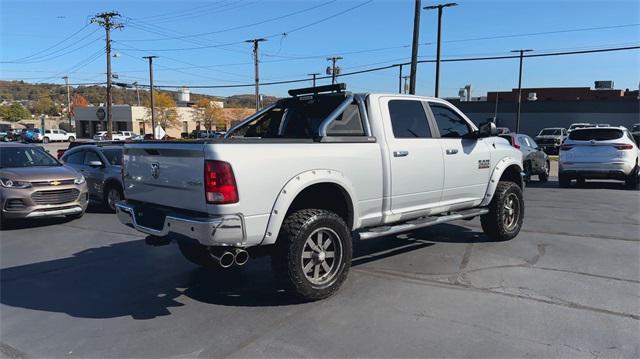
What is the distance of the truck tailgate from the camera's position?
4.33 meters

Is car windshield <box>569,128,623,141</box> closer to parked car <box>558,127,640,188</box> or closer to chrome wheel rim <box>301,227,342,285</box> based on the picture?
parked car <box>558,127,640,188</box>

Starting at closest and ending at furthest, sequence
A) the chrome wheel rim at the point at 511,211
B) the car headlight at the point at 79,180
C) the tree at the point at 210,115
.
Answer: the chrome wheel rim at the point at 511,211, the car headlight at the point at 79,180, the tree at the point at 210,115

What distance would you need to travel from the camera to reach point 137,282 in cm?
563

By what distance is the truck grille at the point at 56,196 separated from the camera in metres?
9.18

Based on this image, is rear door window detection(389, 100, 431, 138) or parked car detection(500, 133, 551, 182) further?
parked car detection(500, 133, 551, 182)

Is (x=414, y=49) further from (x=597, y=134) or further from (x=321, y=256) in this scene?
(x=321, y=256)

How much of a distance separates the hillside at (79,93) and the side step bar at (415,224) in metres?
112

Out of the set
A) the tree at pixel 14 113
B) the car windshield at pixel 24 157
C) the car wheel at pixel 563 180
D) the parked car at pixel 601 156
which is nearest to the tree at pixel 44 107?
the tree at pixel 14 113

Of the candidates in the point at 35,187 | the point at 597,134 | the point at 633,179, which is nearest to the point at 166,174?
the point at 35,187

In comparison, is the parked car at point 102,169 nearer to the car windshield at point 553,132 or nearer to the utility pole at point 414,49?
the utility pole at point 414,49

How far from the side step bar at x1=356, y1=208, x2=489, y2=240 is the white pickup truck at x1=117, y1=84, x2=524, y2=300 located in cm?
2

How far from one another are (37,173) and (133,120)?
7229cm

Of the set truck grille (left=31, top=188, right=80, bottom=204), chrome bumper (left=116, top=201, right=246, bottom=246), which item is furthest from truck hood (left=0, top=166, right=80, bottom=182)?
chrome bumper (left=116, top=201, right=246, bottom=246)

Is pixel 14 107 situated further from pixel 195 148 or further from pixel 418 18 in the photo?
pixel 195 148
